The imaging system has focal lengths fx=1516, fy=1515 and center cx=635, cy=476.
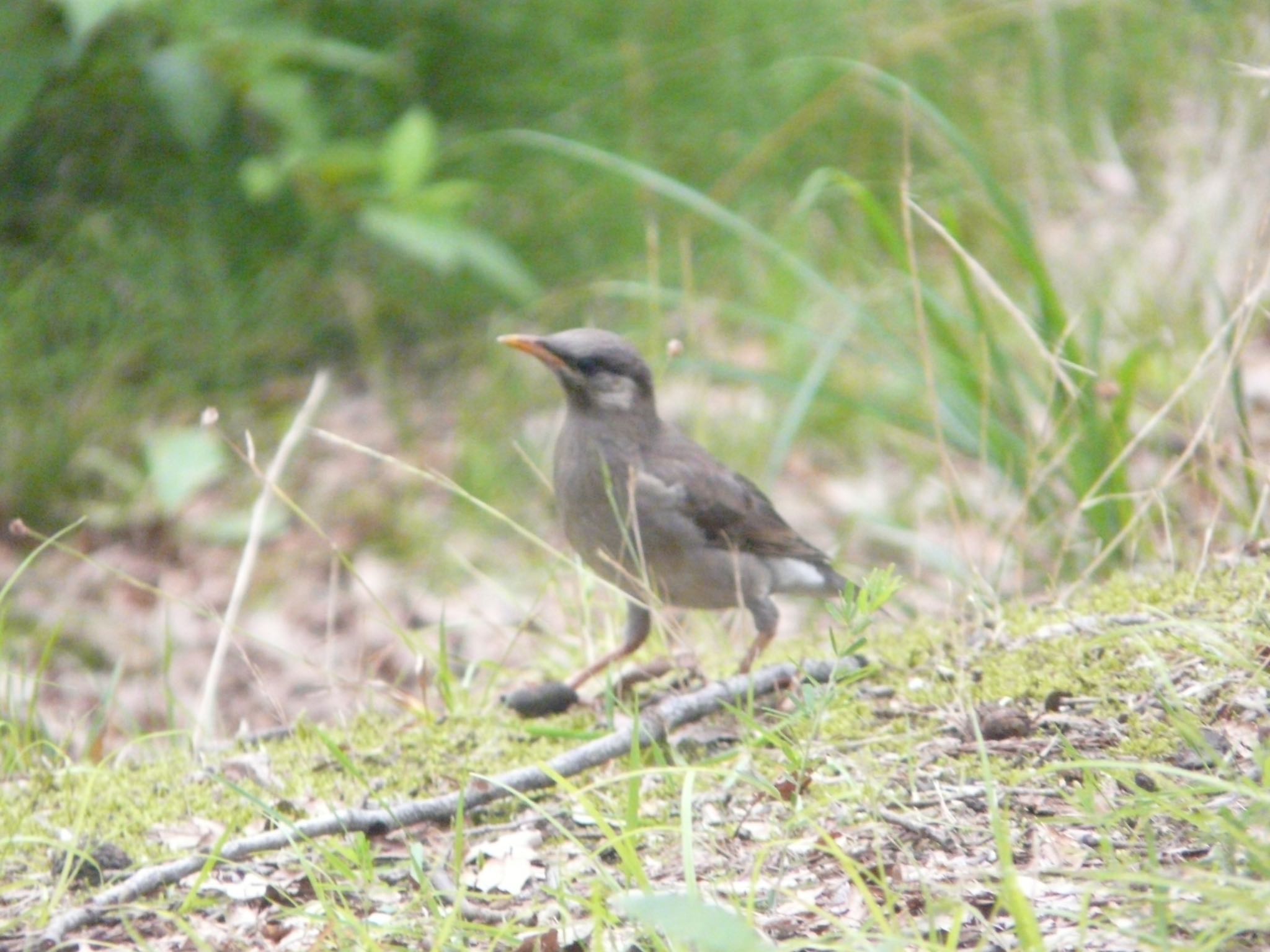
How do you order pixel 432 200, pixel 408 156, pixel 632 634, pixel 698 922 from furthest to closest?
pixel 432 200 → pixel 408 156 → pixel 632 634 → pixel 698 922

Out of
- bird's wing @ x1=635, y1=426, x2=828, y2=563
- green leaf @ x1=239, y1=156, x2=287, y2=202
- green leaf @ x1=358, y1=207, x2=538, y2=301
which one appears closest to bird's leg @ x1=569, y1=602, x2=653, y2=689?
bird's wing @ x1=635, y1=426, x2=828, y2=563

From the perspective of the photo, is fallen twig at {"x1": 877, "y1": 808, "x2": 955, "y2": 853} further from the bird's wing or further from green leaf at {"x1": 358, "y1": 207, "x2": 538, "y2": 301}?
green leaf at {"x1": 358, "y1": 207, "x2": 538, "y2": 301}

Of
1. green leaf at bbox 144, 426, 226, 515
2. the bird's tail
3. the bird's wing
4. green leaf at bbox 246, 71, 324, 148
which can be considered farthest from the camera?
green leaf at bbox 246, 71, 324, 148

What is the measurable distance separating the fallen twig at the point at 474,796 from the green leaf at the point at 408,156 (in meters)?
3.47

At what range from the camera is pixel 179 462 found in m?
6.12

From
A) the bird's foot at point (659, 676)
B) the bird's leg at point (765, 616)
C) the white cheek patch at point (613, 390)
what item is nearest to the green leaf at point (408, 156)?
the white cheek patch at point (613, 390)

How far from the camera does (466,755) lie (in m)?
3.52

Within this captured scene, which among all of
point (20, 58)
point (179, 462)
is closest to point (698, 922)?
point (179, 462)

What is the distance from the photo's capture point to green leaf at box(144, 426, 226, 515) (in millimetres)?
5977

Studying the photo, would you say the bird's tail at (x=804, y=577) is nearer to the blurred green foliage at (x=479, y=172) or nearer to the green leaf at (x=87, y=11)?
the blurred green foliage at (x=479, y=172)

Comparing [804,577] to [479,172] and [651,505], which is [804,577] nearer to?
[651,505]

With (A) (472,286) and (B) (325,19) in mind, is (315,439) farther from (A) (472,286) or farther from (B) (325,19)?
(B) (325,19)

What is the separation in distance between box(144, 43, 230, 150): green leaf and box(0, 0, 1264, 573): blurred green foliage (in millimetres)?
11

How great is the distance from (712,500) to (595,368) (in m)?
0.53
